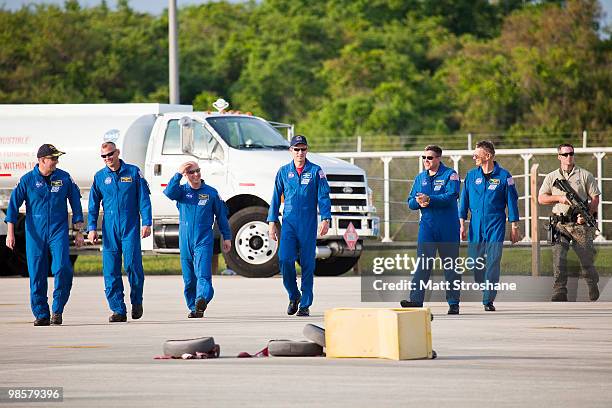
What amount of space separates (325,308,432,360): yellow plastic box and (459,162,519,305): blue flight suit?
5.16 meters

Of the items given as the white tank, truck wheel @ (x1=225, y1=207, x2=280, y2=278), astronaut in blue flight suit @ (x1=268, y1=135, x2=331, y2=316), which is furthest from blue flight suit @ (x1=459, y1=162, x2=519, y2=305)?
the white tank

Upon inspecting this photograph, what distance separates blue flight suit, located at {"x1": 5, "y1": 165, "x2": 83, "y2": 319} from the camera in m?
16.9

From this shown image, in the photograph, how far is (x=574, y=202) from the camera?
19312mm

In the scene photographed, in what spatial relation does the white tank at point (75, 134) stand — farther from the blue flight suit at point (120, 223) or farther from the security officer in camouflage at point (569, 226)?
the security officer in camouflage at point (569, 226)

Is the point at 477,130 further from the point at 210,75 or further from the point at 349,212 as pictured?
the point at 349,212

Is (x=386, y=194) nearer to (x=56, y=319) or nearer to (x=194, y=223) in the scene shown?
(x=194, y=223)

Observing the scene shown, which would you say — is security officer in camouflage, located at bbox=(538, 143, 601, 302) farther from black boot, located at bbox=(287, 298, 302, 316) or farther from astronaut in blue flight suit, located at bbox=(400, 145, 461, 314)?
black boot, located at bbox=(287, 298, 302, 316)

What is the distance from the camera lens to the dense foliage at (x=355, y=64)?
55094mm

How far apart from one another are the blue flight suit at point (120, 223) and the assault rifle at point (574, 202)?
5286 mm

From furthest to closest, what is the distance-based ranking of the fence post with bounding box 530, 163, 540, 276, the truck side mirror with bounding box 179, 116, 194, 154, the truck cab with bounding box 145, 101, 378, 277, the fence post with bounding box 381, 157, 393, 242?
the fence post with bounding box 381, 157, 393, 242
the truck side mirror with bounding box 179, 116, 194, 154
the truck cab with bounding box 145, 101, 378, 277
the fence post with bounding box 530, 163, 540, 276

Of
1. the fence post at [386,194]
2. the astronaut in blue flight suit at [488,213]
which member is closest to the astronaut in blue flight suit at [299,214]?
the astronaut in blue flight suit at [488,213]

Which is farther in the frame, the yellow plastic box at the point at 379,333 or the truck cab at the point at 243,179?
the truck cab at the point at 243,179

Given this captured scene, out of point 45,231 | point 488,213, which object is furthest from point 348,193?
point 45,231

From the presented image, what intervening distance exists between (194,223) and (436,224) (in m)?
2.79
